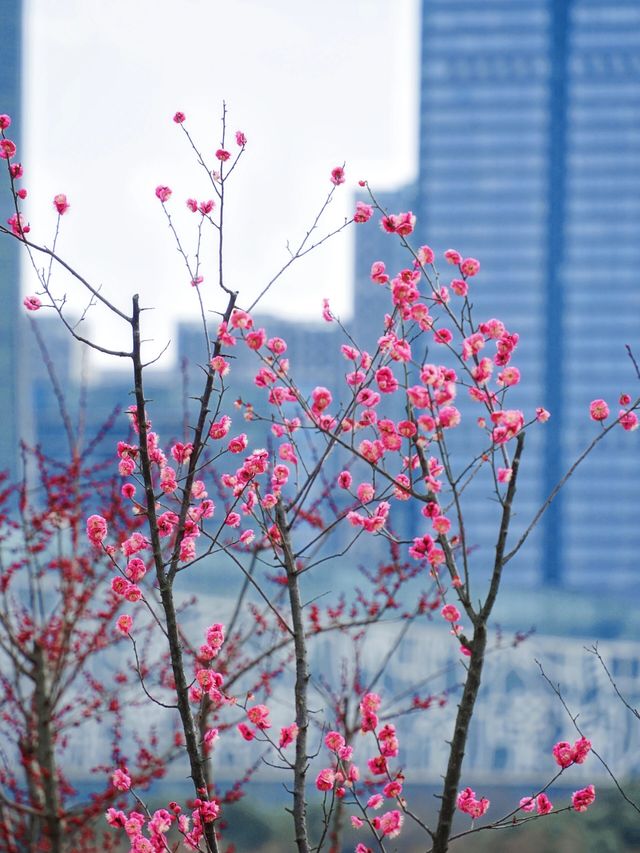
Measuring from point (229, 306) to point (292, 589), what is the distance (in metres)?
0.91

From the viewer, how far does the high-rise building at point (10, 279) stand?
310 feet

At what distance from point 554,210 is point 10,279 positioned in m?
44.0

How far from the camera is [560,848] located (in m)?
17.7

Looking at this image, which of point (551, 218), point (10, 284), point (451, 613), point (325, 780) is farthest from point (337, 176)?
point (10, 284)

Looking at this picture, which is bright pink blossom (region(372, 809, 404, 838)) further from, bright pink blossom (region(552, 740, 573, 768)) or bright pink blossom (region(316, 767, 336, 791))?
bright pink blossom (region(552, 740, 573, 768))

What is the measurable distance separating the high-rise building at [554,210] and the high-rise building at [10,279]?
33.4 meters

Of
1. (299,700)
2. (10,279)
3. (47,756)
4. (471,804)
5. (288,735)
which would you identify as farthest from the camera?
(10,279)

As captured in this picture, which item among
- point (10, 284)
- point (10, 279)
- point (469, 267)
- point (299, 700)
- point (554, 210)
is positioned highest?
point (554, 210)

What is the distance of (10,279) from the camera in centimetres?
9706

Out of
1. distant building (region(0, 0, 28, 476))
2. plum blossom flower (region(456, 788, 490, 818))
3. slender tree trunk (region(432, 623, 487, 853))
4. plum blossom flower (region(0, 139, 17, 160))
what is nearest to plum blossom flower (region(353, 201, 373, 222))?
plum blossom flower (region(0, 139, 17, 160))

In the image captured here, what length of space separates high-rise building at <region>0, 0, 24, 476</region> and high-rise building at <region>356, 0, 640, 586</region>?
33.4 m

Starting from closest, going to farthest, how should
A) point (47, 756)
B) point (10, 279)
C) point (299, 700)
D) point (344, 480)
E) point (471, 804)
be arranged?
point (299, 700)
point (471, 804)
point (344, 480)
point (47, 756)
point (10, 279)

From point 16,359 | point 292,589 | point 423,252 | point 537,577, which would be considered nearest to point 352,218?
point 423,252

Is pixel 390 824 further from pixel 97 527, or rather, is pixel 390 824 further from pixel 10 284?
pixel 10 284
